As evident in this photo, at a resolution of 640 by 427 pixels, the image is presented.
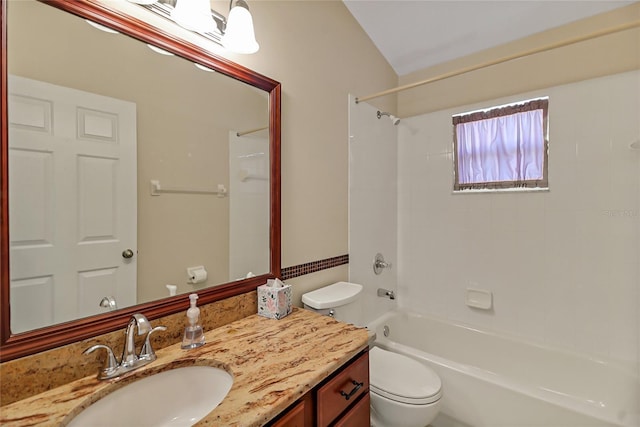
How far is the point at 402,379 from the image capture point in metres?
1.55

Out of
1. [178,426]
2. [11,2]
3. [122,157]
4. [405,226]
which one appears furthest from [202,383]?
[405,226]

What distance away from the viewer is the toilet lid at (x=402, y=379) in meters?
1.43

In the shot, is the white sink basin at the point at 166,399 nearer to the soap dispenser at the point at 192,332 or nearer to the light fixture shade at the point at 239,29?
the soap dispenser at the point at 192,332

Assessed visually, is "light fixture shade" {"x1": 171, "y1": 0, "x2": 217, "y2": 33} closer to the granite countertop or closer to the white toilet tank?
the granite countertop

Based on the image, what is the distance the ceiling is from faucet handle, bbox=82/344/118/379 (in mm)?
2330

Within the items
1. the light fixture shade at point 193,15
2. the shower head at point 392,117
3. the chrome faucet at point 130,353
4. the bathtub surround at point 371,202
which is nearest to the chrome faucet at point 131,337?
the chrome faucet at point 130,353

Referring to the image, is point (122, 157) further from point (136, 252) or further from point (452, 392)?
point (452, 392)

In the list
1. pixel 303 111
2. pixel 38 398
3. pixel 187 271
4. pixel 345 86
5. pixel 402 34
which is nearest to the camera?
pixel 38 398

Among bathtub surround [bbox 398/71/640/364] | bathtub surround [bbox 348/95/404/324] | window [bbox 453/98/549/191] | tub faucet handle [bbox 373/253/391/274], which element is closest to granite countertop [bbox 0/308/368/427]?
bathtub surround [bbox 348/95/404/324]

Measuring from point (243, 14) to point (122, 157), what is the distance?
0.73 m

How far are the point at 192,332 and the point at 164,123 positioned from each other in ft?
2.55

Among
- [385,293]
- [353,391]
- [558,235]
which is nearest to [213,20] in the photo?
[353,391]

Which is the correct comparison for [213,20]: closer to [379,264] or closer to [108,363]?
[108,363]

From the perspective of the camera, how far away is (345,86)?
203 cm
